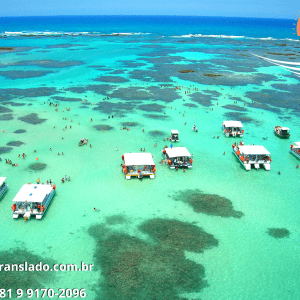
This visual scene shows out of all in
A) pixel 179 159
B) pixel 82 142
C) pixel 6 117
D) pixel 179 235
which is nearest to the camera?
pixel 179 235

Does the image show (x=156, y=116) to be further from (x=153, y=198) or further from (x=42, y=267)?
(x=42, y=267)

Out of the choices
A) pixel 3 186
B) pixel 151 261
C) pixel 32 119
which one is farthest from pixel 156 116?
pixel 151 261

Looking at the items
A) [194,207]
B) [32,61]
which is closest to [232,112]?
[194,207]

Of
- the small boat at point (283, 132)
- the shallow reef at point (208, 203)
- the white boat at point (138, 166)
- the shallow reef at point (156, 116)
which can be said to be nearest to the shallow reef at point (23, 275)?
the white boat at point (138, 166)

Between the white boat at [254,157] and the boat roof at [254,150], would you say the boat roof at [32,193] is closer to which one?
the white boat at [254,157]

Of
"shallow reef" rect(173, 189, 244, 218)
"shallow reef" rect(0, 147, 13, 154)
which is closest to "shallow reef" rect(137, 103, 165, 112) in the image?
"shallow reef" rect(0, 147, 13, 154)
